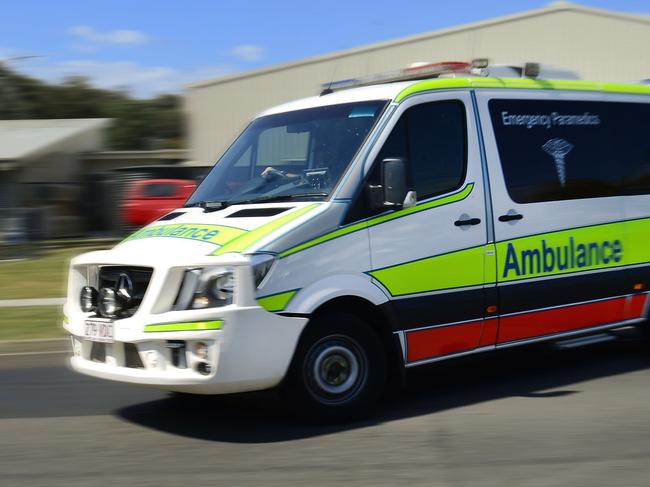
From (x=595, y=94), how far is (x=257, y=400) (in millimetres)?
3704

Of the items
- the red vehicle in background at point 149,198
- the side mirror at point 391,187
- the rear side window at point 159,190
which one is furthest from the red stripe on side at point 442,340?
the rear side window at point 159,190

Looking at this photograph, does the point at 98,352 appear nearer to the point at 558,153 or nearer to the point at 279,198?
the point at 279,198

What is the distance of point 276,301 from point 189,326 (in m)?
0.55

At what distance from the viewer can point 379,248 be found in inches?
245

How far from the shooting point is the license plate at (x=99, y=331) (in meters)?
5.99

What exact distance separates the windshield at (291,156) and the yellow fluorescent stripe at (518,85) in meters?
0.34

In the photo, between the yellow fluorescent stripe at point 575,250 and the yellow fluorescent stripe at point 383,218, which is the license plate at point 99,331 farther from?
the yellow fluorescent stripe at point 575,250

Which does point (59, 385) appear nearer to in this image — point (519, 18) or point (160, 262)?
point (160, 262)

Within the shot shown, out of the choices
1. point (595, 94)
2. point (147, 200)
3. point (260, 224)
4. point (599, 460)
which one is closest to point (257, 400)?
point (260, 224)

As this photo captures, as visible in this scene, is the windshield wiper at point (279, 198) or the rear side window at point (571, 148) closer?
the windshield wiper at point (279, 198)

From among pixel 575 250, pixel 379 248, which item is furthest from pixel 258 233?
pixel 575 250

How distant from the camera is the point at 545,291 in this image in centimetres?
709

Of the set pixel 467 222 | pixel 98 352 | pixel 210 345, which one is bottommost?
pixel 98 352

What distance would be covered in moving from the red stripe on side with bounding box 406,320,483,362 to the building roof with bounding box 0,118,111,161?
819 inches
